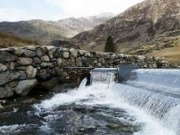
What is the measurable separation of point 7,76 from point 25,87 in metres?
1.07

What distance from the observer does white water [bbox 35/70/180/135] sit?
9.02 meters

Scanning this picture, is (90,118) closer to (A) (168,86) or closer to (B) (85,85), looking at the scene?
(A) (168,86)

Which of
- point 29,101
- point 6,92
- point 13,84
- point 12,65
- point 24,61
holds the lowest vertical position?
point 29,101

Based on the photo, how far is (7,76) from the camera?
15.7 m

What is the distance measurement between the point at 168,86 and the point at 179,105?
3674 millimetres

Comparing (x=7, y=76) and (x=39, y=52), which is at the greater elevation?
(x=39, y=52)

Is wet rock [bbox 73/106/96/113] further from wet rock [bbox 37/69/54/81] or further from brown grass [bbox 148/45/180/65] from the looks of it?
brown grass [bbox 148/45/180/65]

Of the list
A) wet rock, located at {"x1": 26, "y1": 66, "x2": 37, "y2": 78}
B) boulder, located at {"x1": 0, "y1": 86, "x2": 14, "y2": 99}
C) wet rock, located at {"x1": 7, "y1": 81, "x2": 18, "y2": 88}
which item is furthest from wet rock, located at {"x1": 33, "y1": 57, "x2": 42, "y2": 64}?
boulder, located at {"x1": 0, "y1": 86, "x2": 14, "y2": 99}

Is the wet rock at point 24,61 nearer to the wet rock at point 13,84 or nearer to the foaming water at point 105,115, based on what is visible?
the wet rock at point 13,84

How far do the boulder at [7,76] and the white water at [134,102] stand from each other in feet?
7.11

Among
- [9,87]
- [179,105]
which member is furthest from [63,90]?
[179,105]

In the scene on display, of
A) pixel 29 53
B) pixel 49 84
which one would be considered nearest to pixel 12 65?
pixel 29 53

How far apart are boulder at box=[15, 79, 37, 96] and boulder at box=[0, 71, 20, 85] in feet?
1.44

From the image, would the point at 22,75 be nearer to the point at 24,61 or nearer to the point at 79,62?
the point at 24,61
